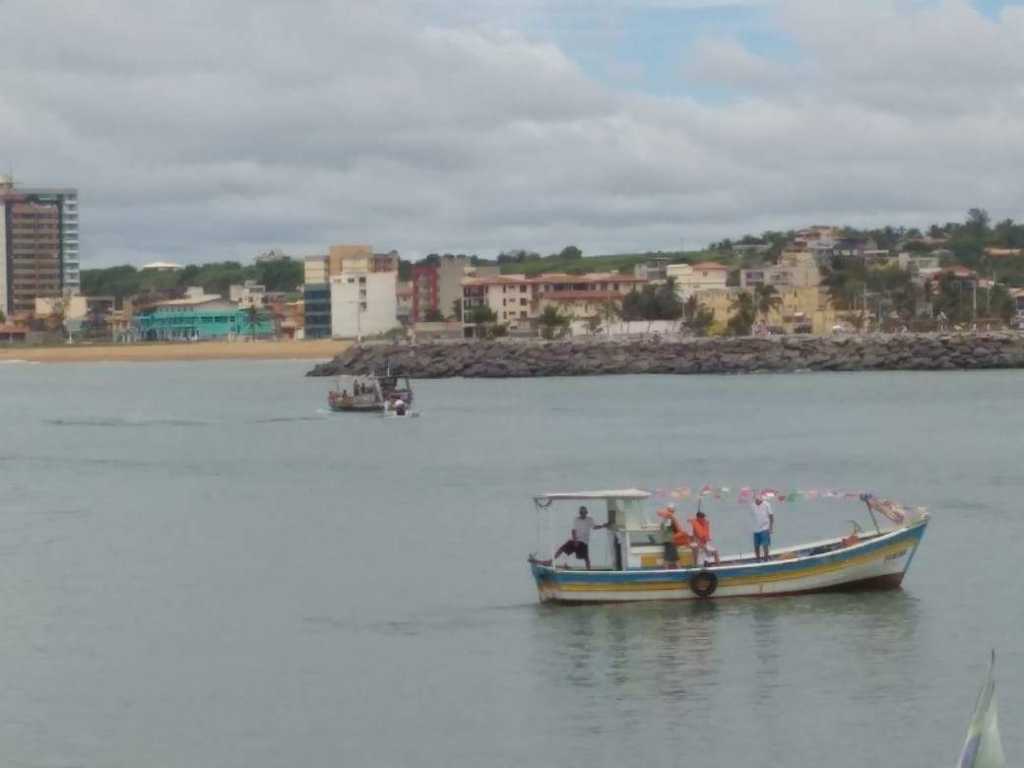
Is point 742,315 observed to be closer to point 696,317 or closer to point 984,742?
point 696,317

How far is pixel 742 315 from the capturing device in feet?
598

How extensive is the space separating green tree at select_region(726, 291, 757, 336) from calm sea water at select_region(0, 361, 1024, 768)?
110831 millimetres

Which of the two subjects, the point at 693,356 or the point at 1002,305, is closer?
the point at 693,356

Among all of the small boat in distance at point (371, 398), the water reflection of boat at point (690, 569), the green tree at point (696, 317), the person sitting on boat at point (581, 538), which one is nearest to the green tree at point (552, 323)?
the green tree at point (696, 317)

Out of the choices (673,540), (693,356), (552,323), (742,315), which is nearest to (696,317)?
(742,315)

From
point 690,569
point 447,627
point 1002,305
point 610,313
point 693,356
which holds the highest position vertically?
point 1002,305

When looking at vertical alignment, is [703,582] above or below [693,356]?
below

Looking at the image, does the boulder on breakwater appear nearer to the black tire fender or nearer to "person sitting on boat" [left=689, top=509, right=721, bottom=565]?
"person sitting on boat" [left=689, top=509, right=721, bottom=565]

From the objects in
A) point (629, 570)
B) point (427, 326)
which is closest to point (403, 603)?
point (629, 570)

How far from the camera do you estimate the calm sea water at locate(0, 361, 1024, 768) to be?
2491cm

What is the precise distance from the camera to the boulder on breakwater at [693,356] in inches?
5837

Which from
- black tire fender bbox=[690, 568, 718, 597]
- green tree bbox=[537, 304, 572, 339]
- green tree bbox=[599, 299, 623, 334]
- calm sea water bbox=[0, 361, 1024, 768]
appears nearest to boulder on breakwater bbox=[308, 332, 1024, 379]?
green tree bbox=[537, 304, 572, 339]

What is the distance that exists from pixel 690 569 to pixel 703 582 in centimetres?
29

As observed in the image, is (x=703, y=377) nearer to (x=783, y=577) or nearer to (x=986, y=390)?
(x=986, y=390)
